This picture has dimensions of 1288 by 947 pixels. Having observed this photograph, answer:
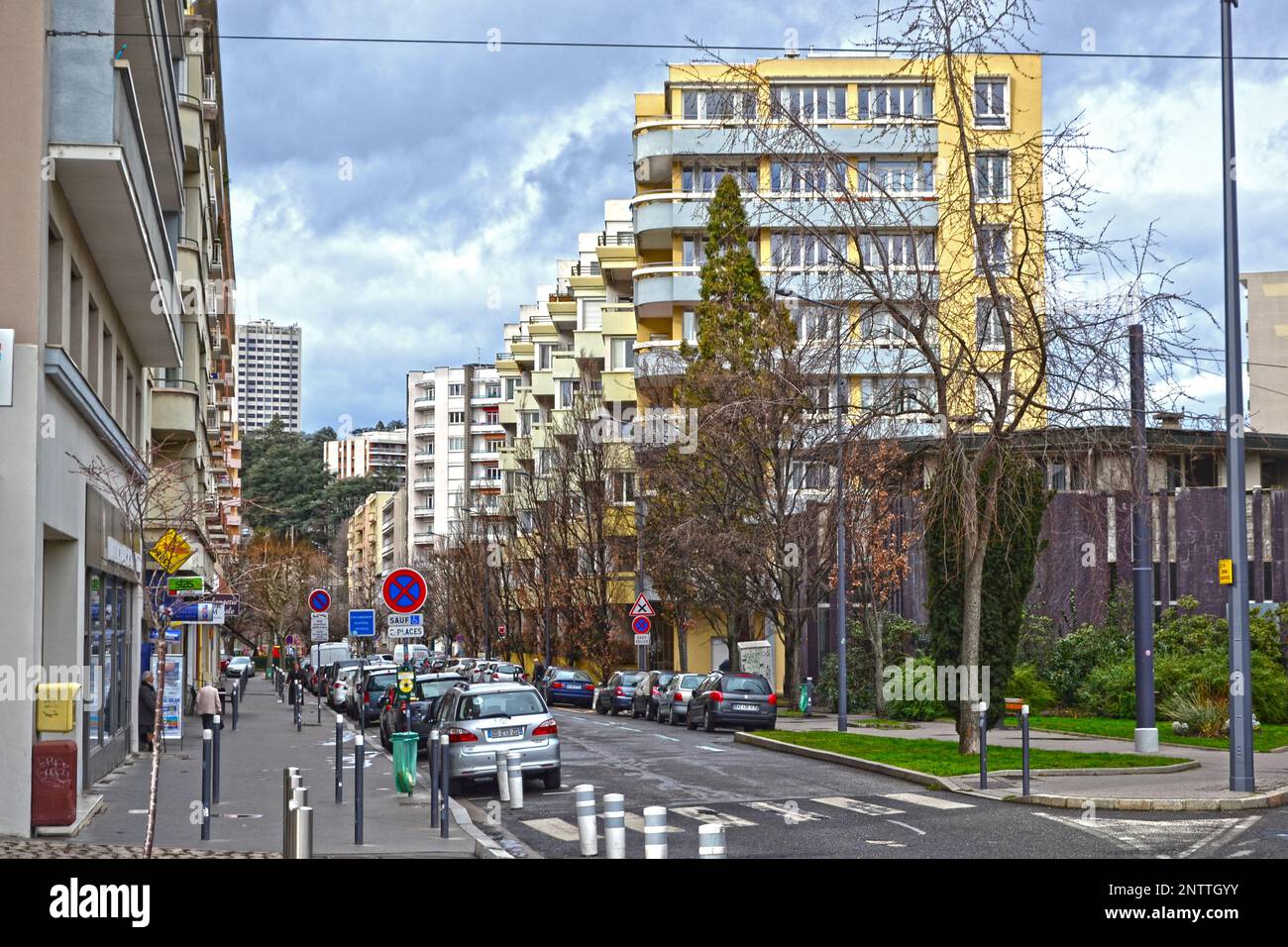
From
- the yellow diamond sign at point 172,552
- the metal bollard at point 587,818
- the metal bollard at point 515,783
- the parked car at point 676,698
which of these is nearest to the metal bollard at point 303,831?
the metal bollard at point 587,818

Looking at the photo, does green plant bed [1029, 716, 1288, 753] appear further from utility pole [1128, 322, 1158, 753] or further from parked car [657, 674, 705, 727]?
parked car [657, 674, 705, 727]

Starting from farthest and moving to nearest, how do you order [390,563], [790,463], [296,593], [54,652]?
[390,563]
[296,593]
[790,463]
[54,652]

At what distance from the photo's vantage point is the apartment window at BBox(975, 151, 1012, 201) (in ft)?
81.1

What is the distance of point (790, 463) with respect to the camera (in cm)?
4522

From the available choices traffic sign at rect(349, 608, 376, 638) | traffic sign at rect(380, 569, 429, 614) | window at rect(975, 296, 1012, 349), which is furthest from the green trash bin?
window at rect(975, 296, 1012, 349)

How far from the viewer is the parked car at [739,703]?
1518 inches

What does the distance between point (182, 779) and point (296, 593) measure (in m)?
83.8

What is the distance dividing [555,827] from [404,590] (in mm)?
5766

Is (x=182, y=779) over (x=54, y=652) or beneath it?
beneath

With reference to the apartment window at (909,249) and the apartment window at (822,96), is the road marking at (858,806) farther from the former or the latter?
the apartment window at (822,96)

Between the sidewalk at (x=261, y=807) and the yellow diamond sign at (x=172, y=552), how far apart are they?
2956 mm
